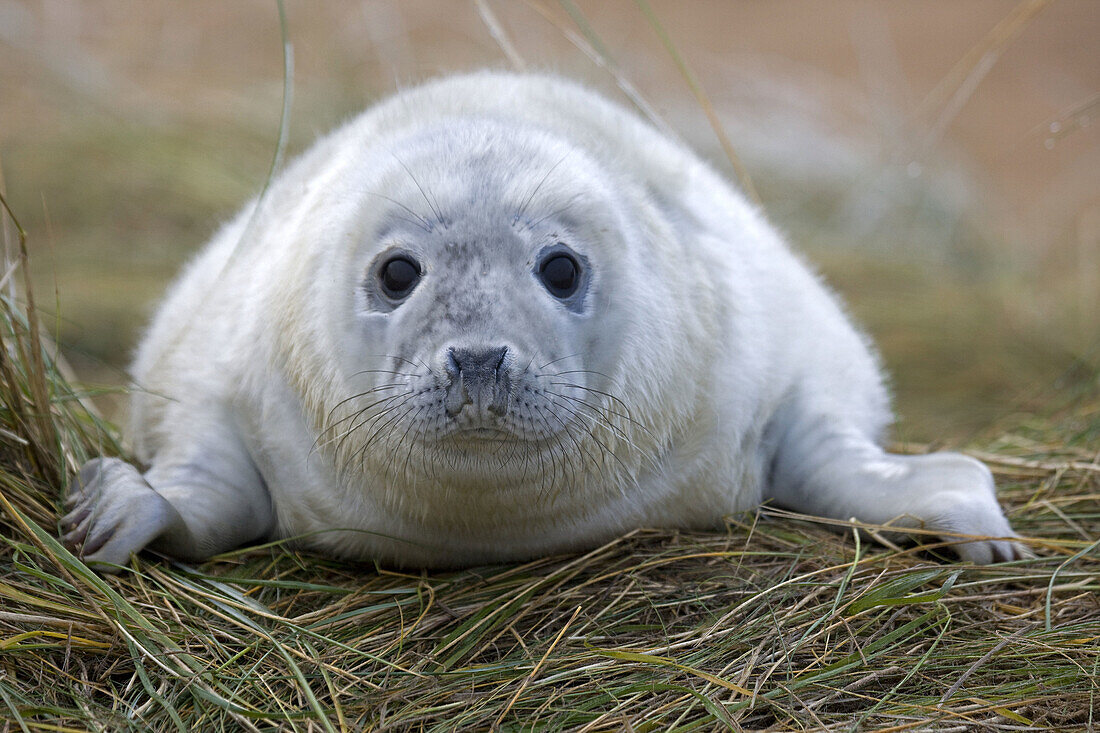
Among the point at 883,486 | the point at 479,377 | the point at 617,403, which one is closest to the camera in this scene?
the point at 479,377

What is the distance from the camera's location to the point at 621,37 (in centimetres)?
886

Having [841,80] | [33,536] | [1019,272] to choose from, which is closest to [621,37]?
[841,80]

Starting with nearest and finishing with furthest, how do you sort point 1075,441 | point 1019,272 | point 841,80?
1. point 1075,441
2. point 1019,272
3. point 841,80

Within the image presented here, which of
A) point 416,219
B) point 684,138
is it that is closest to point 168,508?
point 416,219

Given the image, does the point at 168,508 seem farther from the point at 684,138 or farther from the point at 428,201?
the point at 684,138

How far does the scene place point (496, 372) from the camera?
7.14 ft

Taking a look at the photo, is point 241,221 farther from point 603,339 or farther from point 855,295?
point 855,295

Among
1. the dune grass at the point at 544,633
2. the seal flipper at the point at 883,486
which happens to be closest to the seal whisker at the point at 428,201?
the dune grass at the point at 544,633

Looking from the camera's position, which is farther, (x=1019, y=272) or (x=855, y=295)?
(x=1019, y=272)

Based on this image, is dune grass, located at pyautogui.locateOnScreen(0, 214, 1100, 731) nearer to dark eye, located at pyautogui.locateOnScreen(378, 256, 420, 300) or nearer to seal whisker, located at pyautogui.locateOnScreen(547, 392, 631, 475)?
seal whisker, located at pyautogui.locateOnScreen(547, 392, 631, 475)

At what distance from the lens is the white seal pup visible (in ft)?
7.73

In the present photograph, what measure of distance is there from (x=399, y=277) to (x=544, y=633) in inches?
31.5

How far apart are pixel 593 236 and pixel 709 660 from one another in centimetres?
93

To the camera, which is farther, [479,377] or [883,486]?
[883,486]
